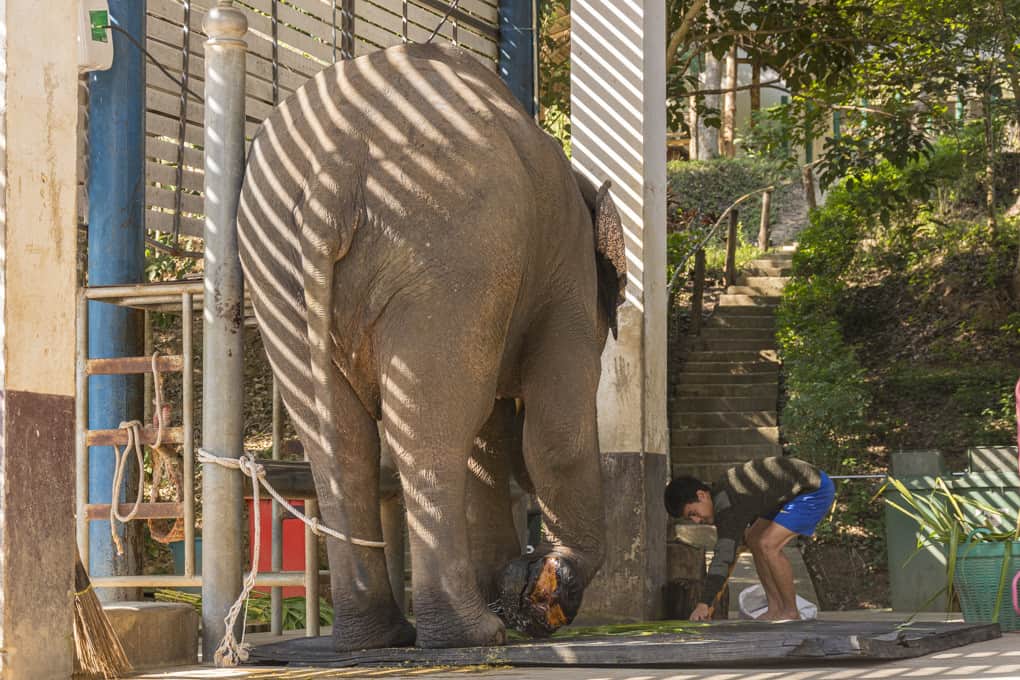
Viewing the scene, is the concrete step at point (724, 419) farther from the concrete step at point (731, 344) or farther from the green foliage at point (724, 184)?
the green foliage at point (724, 184)

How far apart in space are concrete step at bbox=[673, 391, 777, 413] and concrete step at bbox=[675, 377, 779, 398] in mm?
130

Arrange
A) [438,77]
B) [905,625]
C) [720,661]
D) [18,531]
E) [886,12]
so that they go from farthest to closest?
[886,12], [905,625], [438,77], [720,661], [18,531]

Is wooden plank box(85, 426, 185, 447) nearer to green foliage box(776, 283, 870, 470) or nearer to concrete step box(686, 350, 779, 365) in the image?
green foliage box(776, 283, 870, 470)

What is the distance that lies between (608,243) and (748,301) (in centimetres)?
1412

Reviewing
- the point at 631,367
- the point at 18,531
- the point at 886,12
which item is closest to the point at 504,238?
the point at 18,531

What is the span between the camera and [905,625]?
6.63 metres

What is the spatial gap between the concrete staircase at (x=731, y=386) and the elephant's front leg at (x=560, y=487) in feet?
30.5

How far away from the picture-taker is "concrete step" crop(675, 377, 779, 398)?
16844 mm

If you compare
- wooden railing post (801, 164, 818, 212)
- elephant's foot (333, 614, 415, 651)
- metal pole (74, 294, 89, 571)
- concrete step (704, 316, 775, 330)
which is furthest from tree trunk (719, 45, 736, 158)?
elephant's foot (333, 614, 415, 651)

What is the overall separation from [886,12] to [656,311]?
33.1 feet

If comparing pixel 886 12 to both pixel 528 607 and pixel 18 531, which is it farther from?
pixel 18 531

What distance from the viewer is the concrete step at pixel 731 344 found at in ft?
59.9

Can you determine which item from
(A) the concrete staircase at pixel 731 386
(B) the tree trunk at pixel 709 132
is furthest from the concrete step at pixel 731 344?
(B) the tree trunk at pixel 709 132

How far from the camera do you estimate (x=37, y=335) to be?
4.22m
